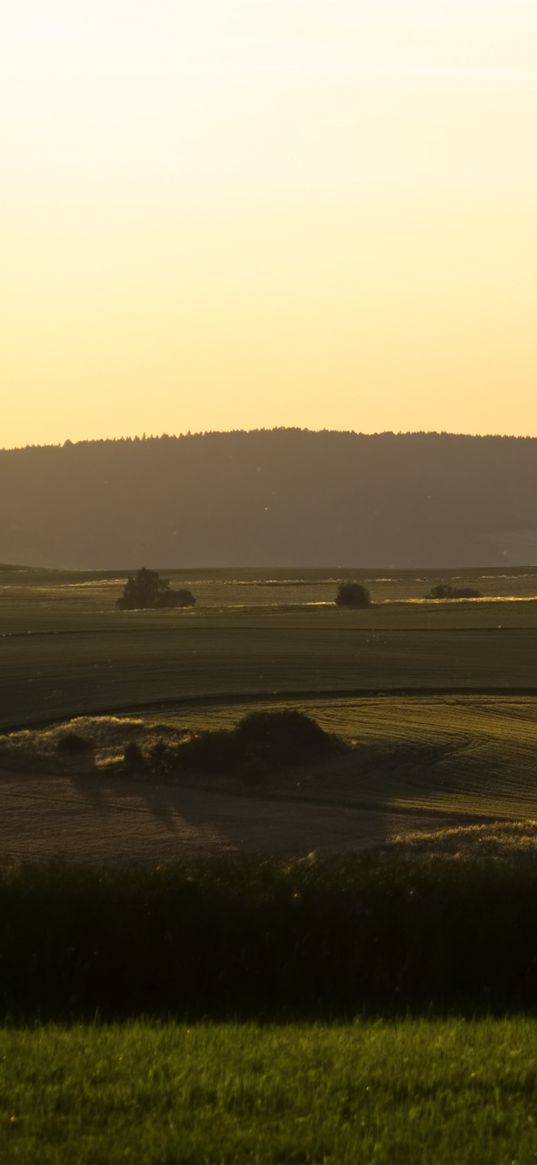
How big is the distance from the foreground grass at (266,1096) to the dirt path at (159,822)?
22341 millimetres

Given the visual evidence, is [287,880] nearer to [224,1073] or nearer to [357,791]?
[224,1073]

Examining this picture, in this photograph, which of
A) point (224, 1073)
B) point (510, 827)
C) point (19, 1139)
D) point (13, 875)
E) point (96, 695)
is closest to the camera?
point (19, 1139)

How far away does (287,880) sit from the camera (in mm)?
23875

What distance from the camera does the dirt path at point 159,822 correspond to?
40.3 meters

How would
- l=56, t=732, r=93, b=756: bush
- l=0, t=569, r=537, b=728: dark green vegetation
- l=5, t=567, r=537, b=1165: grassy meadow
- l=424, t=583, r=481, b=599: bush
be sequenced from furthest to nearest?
1. l=424, t=583, r=481, b=599: bush
2. l=0, t=569, r=537, b=728: dark green vegetation
3. l=56, t=732, r=93, b=756: bush
4. l=5, t=567, r=537, b=1165: grassy meadow

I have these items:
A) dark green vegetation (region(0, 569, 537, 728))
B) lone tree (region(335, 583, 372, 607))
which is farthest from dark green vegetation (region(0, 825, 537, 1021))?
lone tree (region(335, 583, 372, 607))

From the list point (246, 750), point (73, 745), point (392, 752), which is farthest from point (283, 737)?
point (73, 745)

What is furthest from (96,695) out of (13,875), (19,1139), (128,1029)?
(19,1139)

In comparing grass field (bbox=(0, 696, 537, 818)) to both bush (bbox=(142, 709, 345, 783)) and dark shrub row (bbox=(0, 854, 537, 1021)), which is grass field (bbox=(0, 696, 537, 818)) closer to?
bush (bbox=(142, 709, 345, 783))

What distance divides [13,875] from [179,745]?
27860mm

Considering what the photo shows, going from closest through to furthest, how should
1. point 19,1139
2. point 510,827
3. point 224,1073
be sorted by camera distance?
point 19,1139 < point 224,1073 < point 510,827

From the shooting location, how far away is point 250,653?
250ft

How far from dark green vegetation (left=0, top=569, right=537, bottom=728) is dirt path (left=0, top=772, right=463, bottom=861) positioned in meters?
10.1

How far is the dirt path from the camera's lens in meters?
40.3
